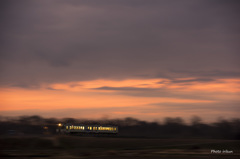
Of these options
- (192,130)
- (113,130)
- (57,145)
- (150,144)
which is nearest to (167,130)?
(192,130)

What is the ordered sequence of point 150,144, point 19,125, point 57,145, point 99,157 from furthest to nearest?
point 19,125, point 150,144, point 57,145, point 99,157

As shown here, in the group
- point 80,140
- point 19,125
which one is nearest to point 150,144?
point 80,140

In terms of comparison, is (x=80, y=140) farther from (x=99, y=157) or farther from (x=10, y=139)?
(x=99, y=157)

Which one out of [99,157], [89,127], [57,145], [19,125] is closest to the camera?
[99,157]

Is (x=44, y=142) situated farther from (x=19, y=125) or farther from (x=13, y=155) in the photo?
(x=19, y=125)

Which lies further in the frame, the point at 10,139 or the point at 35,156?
the point at 10,139

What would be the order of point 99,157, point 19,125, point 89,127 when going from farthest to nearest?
point 19,125 < point 89,127 < point 99,157

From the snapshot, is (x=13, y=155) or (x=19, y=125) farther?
(x=19, y=125)

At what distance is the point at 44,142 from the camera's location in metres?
60.8

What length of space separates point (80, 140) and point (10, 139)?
15103mm

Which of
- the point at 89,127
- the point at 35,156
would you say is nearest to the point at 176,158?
the point at 35,156

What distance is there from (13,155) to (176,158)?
23.5 m

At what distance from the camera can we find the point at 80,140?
221 feet

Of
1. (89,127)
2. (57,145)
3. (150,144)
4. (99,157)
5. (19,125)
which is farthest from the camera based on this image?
(19,125)
